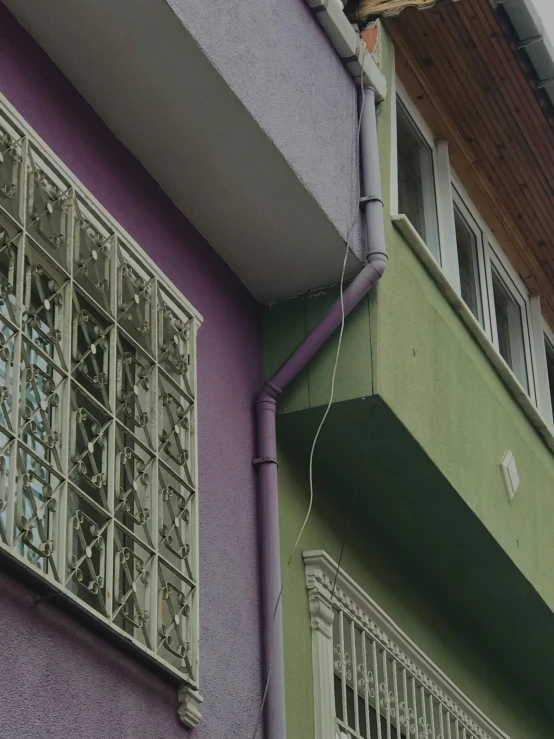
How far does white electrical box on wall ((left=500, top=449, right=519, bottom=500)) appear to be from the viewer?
415 inches

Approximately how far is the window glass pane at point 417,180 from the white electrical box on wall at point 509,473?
1458mm

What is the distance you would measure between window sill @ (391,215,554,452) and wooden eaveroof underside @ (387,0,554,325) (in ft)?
5.30

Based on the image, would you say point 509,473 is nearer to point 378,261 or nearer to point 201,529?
point 378,261

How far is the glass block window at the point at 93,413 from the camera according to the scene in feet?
20.5

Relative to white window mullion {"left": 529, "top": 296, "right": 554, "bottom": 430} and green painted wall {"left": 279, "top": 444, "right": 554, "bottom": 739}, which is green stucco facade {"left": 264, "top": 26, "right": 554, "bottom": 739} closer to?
green painted wall {"left": 279, "top": 444, "right": 554, "bottom": 739}

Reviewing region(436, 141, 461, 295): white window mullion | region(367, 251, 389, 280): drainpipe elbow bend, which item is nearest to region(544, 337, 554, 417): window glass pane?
region(436, 141, 461, 295): white window mullion

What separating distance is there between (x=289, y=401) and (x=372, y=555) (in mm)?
1551

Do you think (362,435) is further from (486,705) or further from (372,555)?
(486,705)

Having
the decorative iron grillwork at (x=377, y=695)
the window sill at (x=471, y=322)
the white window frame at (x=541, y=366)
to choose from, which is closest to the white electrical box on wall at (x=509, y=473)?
the window sill at (x=471, y=322)

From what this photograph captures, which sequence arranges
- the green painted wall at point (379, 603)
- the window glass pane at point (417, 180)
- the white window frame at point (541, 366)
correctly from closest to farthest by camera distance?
the green painted wall at point (379, 603)
the window glass pane at point (417, 180)
the white window frame at point (541, 366)

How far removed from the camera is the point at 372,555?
985 cm

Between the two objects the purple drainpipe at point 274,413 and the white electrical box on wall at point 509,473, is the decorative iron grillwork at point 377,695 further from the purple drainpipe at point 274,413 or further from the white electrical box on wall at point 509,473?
the white electrical box on wall at point 509,473

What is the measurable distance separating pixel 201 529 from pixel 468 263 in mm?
4886

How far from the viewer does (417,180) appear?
11.1m
